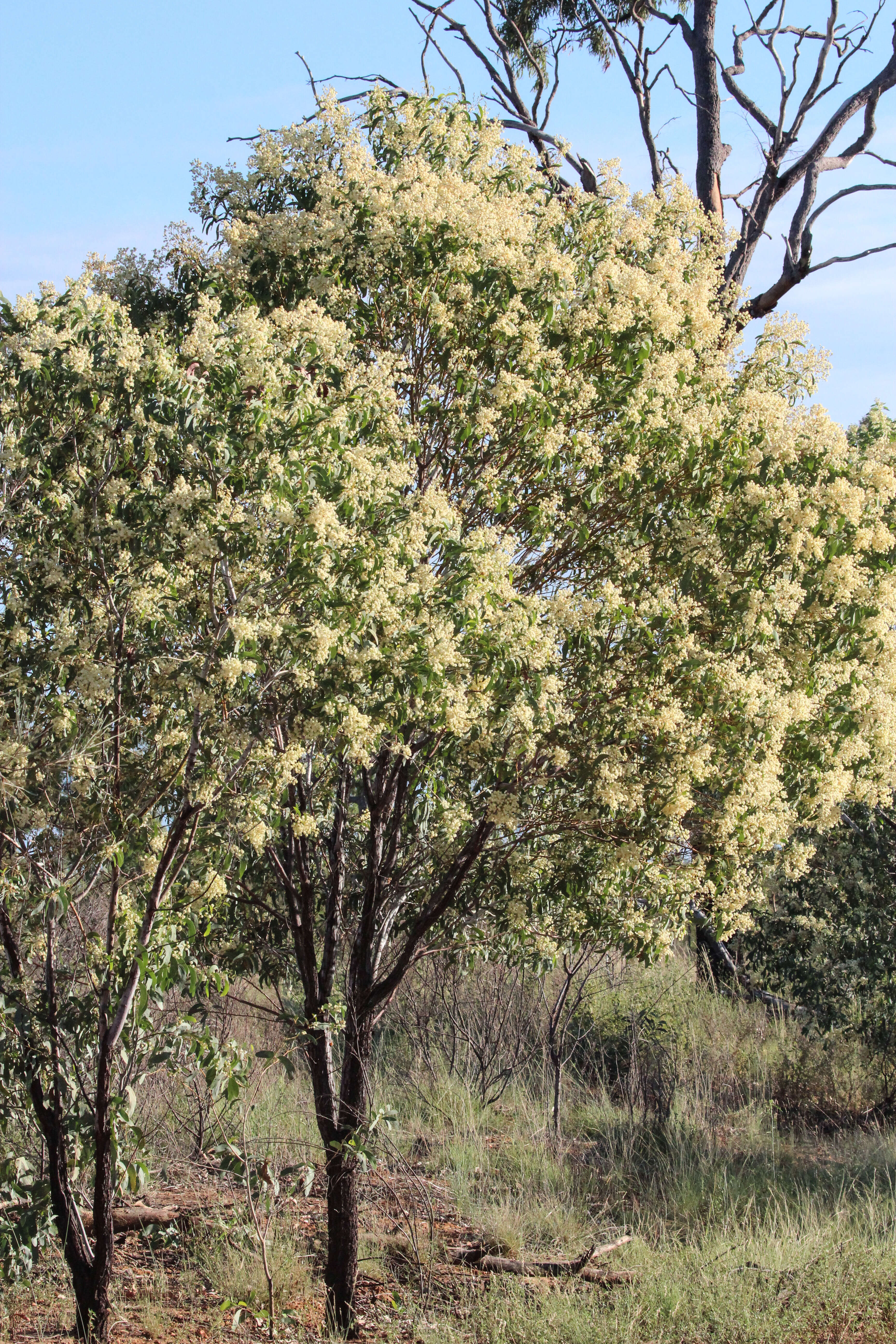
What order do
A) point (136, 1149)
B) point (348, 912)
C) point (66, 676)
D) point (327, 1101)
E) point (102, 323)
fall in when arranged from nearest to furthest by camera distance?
1. point (102, 323)
2. point (66, 676)
3. point (136, 1149)
4. point (327, 1101)
5. point (348, 912)

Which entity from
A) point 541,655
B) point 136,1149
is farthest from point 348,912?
point 541,655

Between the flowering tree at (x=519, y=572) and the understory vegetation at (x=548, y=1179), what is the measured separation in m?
0.74

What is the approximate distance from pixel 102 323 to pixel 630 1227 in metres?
5.79

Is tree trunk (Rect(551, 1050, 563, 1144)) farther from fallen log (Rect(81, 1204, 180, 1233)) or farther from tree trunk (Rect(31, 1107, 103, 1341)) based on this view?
tree trunk (Rect(31, 1107, 103, 1341))

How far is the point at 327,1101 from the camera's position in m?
5.46

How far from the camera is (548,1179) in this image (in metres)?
7.48

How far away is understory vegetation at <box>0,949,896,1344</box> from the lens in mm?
5156

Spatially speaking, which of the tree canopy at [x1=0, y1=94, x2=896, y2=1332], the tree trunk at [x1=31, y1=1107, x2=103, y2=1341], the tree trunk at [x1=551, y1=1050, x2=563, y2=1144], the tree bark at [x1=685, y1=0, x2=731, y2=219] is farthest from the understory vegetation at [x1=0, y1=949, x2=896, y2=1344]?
the tree bark at [x1=685, y1=0, x2=731, y2=219]

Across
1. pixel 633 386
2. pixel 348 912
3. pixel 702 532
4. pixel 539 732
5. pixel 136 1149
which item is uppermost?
pixel 633 386

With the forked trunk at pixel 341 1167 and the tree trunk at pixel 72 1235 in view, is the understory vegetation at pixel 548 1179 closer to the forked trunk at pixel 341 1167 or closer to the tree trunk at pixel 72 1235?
the forked trunk at pixel 341 1167

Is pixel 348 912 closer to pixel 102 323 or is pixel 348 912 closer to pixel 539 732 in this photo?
pixel 539 732

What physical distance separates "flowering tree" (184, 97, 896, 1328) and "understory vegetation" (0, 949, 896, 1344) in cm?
74

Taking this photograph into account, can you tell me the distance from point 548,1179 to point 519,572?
14.2 feet

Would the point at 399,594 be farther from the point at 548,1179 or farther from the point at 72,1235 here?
the point at 548,1179
